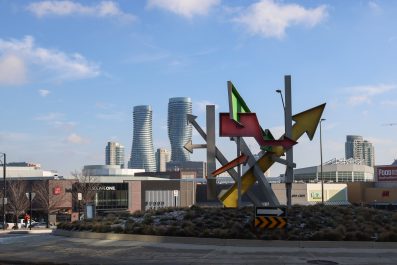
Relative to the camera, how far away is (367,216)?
26.9 m

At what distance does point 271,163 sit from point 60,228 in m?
12.5

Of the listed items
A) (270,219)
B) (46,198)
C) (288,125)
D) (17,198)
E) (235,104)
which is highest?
(235,104)

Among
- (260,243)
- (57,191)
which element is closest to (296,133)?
(260,243)

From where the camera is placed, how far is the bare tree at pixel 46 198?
7725cm

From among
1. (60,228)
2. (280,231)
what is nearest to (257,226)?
(280,231)

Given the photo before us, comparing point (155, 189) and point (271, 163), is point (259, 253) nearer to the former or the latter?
point (271, 163)

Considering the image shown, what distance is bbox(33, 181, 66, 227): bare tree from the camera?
3041 inches

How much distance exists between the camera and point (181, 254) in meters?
19.2

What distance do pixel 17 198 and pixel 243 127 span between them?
2054 inches

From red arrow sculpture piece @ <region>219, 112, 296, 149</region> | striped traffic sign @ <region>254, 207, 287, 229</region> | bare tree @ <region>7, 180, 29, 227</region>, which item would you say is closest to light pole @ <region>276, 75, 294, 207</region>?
red arrow sculpture piece @ <region>219, 112, 296, 149</region>

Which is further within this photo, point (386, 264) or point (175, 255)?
point (175, 255)

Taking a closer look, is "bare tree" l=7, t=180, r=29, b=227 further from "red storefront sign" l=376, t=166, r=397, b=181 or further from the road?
"red storefront sign" l=376, t=166, r=397, b=181

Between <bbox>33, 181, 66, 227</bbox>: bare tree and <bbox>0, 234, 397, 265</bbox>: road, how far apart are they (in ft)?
183

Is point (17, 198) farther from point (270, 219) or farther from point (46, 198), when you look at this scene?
point (270, 219)
